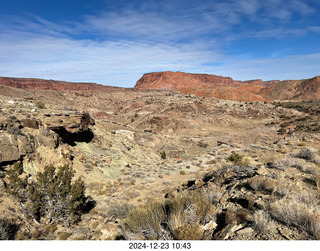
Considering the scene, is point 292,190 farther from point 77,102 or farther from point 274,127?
point 77,102

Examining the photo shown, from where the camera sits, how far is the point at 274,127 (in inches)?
1203

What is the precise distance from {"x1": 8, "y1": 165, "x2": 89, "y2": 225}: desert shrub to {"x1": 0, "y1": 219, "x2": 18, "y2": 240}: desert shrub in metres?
0.61

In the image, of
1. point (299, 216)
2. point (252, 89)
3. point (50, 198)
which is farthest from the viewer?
point (252, 89)

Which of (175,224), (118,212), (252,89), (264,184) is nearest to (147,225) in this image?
(175,224)

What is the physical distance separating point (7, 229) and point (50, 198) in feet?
4.54

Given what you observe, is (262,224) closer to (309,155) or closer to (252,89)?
(309,155)

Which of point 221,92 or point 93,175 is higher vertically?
point 221,92

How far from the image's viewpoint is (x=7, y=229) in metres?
4.64

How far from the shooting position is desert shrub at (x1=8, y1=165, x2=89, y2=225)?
579 cm

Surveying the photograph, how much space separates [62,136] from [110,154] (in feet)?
13.3

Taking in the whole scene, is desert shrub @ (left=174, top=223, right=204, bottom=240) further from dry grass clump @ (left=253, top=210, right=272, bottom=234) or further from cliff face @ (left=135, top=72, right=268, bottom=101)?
cliff face @ (left=135, top=72, right=268, bottom=101)

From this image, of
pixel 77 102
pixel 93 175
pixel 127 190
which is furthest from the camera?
pixel 77 102

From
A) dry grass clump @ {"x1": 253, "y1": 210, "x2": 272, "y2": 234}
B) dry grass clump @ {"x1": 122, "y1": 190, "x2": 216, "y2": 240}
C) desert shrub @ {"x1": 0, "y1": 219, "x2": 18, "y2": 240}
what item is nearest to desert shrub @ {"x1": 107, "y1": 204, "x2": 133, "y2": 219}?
dry grass clump @ {"x1": 122, "y1": 190, "x2": 216, "y2": 240}
